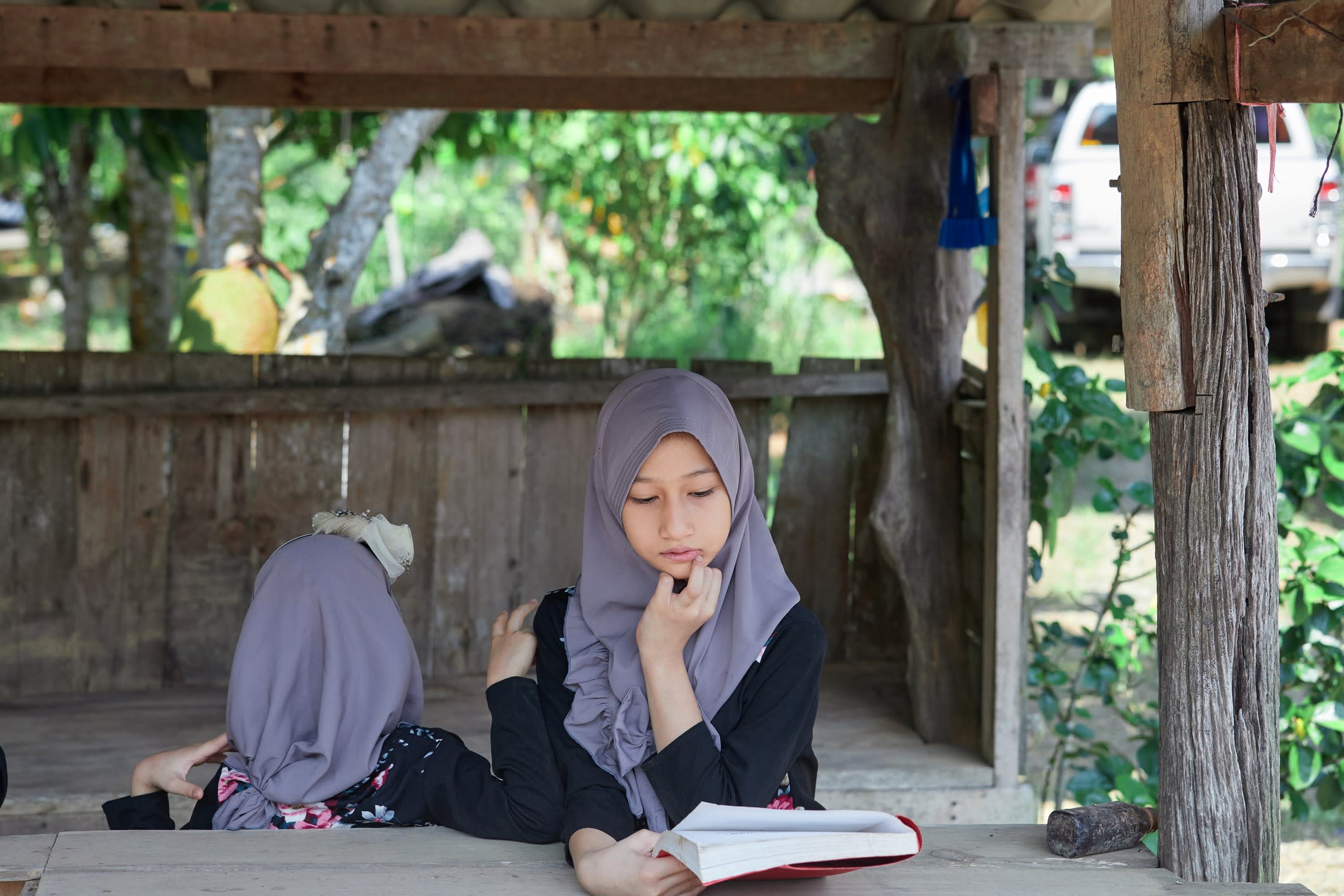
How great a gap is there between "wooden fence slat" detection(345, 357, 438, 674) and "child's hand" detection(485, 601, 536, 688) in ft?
7.75

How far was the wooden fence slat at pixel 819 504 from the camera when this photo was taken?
4.81 meters

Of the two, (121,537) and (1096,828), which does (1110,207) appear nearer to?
(121,537)

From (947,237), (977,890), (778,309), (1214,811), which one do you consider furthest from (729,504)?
(778,309)

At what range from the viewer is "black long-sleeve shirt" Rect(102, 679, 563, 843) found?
2150mm

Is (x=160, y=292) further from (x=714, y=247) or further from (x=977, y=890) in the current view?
(x=977, y=890)

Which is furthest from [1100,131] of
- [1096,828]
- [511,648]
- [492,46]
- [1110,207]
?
[511,648]

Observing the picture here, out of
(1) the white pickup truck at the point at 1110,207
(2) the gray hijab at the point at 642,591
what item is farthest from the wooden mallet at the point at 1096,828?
(1) the white pickup truck at the point at 1110,207

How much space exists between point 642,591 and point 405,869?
0.59m

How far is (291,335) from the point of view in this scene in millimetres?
6277

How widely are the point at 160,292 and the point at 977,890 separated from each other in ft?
20.5

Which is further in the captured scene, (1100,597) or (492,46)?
(1100,597)

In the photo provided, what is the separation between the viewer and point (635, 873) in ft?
6.14

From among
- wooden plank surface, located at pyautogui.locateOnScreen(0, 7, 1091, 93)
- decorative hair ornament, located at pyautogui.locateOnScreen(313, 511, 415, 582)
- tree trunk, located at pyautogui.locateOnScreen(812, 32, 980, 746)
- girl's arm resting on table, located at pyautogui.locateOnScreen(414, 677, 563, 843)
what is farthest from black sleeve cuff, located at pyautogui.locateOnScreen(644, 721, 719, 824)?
wooden plank surface, located at pyautogui.locateOnScreen(0, 7, 1091, 93)

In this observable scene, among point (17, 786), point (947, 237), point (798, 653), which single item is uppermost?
point (947, 237)
